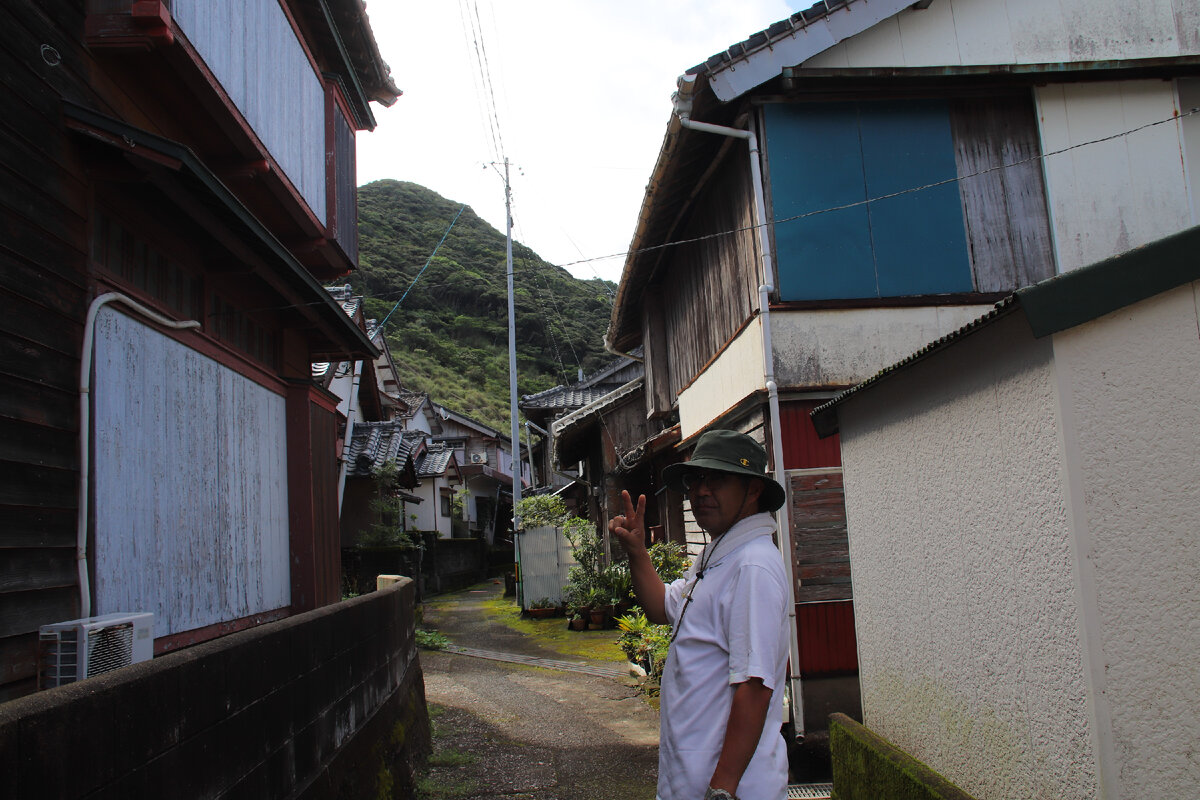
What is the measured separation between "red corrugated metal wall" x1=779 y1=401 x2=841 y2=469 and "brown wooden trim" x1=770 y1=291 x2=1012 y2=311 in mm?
893

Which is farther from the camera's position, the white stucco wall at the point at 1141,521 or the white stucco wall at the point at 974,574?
the white stucco wall at the point at 974,574

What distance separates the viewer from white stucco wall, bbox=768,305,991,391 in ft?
25.6

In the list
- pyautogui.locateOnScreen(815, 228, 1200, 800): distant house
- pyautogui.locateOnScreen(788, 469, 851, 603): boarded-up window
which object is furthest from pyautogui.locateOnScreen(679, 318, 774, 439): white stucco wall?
pyautogui.locateOnScreen(815, 228, 1200, 800): distant house

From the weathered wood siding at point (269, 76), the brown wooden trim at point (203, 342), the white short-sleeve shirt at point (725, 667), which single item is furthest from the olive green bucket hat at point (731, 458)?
the weathered wood siding at point (269, 76)

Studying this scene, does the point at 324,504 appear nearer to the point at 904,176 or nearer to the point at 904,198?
the point at 904,198

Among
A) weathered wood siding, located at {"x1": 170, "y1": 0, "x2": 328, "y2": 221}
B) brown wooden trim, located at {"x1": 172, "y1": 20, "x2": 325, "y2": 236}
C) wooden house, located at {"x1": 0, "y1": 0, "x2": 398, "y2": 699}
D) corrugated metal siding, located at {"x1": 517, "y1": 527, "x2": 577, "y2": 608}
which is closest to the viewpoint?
wooden house, located at {"x1": 0, "y1": 0, "x2": 398, "y2": 699}

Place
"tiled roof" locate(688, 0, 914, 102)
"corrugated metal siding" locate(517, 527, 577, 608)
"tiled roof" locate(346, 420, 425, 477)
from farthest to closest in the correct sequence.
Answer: "tiled roof" locate(346, 420, 425, 477)
"corrugated metal siding" locate(517, 527, 577, 608)
"tiled roof" locate(688, 0, 914, 102)

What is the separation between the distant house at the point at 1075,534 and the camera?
2727mm

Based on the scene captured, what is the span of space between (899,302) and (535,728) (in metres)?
5.42

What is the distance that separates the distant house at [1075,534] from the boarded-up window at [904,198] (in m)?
4.36

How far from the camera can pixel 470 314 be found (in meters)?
64.9

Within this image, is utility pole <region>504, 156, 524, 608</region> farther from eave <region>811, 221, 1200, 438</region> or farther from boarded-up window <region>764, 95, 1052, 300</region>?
eave <region>811, 221, 1200, 438</region>

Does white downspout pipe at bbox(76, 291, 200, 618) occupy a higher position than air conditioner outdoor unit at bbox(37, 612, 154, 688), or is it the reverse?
white downspout pipe at bbox(76, 291, 200, 618)

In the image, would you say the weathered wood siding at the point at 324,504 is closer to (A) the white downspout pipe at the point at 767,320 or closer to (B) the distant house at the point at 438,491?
(A) the white downspout pipe at the point at 767,320
